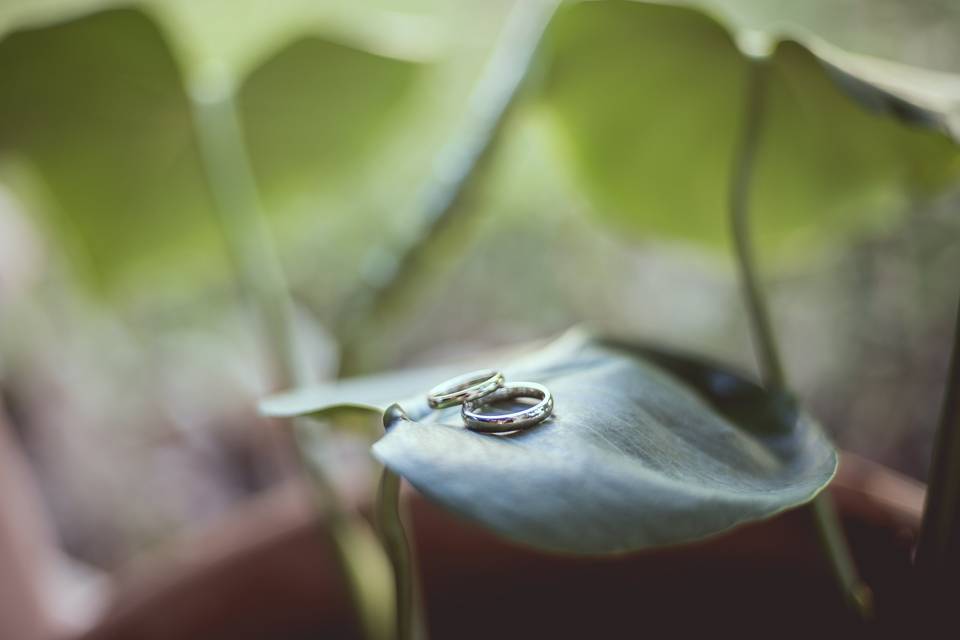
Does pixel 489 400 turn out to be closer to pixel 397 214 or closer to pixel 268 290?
pixel 268 290

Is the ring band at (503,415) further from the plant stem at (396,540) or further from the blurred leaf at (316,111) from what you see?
the blurred leaf at (316,111)

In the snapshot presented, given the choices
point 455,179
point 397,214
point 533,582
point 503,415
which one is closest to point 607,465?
point 503,415

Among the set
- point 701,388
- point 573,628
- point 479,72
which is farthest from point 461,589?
point 479,72

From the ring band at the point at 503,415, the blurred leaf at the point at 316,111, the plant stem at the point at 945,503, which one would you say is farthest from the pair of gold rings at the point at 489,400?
the blurred leaf at the point at 316,111

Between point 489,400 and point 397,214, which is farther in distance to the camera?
point 397,214

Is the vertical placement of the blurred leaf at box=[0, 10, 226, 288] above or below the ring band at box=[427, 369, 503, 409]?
above

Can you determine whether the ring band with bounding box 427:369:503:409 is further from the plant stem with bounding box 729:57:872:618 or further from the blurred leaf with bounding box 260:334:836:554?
the plant stem with bounding box 729:57:872:618

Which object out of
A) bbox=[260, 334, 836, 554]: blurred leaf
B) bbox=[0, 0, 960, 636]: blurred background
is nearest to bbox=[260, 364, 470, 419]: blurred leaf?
bbox=[260, 334, 836, 554]: blurred leaf
